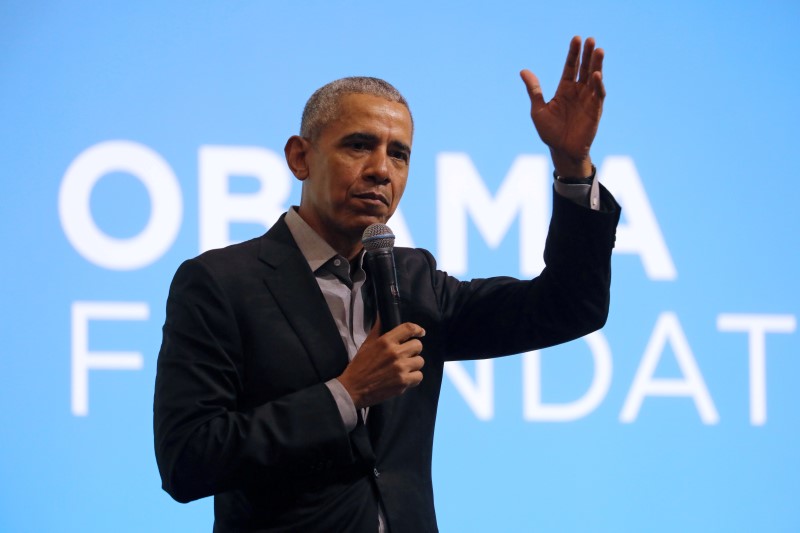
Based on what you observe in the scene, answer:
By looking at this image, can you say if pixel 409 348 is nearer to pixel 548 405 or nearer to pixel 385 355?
pixel 385 355

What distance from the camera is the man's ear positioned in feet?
6.27

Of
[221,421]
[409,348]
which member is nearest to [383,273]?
[409,348]

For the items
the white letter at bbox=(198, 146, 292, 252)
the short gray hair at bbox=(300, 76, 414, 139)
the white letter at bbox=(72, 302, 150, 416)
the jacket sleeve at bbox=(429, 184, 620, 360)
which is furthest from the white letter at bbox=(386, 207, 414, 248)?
the short gray hair at bbox=(300, 76, 414, 139)

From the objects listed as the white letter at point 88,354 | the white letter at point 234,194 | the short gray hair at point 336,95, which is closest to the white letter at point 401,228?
the white letter at point 234,194

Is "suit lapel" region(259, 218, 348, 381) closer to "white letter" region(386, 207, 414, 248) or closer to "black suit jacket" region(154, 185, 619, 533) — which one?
"black suit jacket" region(154, 185, 619, 533)

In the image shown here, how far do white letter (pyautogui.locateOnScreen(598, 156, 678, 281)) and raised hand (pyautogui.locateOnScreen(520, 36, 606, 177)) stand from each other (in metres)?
1.56

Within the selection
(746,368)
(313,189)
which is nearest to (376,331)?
(313,189)

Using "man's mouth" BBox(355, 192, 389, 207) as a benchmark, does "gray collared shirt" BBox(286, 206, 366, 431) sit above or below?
below

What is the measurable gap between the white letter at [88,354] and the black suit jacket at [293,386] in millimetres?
1314

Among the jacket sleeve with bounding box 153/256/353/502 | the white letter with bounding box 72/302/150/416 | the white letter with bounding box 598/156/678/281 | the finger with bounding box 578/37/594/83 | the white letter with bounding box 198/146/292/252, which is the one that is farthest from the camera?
the white letter with bounding box 598/156/678/281

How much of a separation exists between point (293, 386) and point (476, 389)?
162 centimetres

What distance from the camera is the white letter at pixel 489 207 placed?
3.20 m

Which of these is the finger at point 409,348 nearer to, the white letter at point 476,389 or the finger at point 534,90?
the finger at point 534,90

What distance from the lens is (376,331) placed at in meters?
1.57
